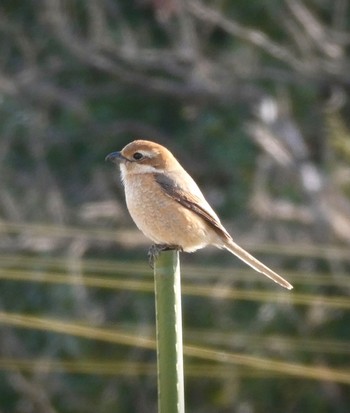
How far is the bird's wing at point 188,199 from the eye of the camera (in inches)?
225

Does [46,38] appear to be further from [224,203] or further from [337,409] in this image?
[337,409]

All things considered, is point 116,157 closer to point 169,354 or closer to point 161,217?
point 161,217

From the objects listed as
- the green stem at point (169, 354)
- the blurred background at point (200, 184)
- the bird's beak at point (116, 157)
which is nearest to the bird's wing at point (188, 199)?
the bird's beak at point (116, 157)

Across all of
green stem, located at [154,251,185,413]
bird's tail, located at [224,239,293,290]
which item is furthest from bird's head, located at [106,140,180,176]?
green stem, located at [154,251,185,413]

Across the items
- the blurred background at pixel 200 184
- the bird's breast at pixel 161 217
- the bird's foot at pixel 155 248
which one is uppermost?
the blurred background at pixel 200 184

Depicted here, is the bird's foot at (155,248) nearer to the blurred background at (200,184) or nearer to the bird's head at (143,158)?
the bird's head at (143,158)

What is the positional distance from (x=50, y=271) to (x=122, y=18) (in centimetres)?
329

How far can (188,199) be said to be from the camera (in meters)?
5.74

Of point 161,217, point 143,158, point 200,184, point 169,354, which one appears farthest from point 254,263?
point 200,184

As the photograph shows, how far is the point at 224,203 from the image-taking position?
12.7 m

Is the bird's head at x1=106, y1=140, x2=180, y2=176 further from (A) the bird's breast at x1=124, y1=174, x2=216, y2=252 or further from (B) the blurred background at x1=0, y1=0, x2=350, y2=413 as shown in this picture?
(B) the blurred background at x1=0, y1=0, x2=350, y2=413

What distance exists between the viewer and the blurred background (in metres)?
11.5

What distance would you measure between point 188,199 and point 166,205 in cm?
15

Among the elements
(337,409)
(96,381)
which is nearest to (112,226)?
(96,381)
